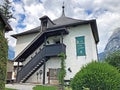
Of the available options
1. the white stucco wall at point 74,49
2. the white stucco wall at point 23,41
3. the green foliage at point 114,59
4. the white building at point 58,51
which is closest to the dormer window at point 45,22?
the white building at point 58,51

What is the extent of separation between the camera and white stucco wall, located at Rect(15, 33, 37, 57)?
25178 millimetres

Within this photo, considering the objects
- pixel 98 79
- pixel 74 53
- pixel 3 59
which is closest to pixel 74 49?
pixel 74 53

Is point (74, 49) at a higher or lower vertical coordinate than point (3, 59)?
higher

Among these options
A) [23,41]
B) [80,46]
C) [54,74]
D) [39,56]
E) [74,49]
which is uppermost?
[23,41]

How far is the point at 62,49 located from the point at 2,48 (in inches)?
355

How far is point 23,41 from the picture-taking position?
84.5 feet

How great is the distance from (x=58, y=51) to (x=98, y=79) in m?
10.1

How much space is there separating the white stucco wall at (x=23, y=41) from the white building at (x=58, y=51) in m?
1.86

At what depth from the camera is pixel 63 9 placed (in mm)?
29047

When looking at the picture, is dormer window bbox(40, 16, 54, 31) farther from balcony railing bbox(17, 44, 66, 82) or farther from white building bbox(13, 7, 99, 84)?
balcony railing bbox(17, 44, 66, 82)

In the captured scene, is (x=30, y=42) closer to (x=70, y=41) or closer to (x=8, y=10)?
(x=70, y=41)

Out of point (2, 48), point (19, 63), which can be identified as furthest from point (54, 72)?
point (2, 48)

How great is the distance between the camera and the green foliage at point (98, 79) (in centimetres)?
1088

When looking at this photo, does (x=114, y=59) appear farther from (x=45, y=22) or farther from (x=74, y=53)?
(x=45, y=22)
